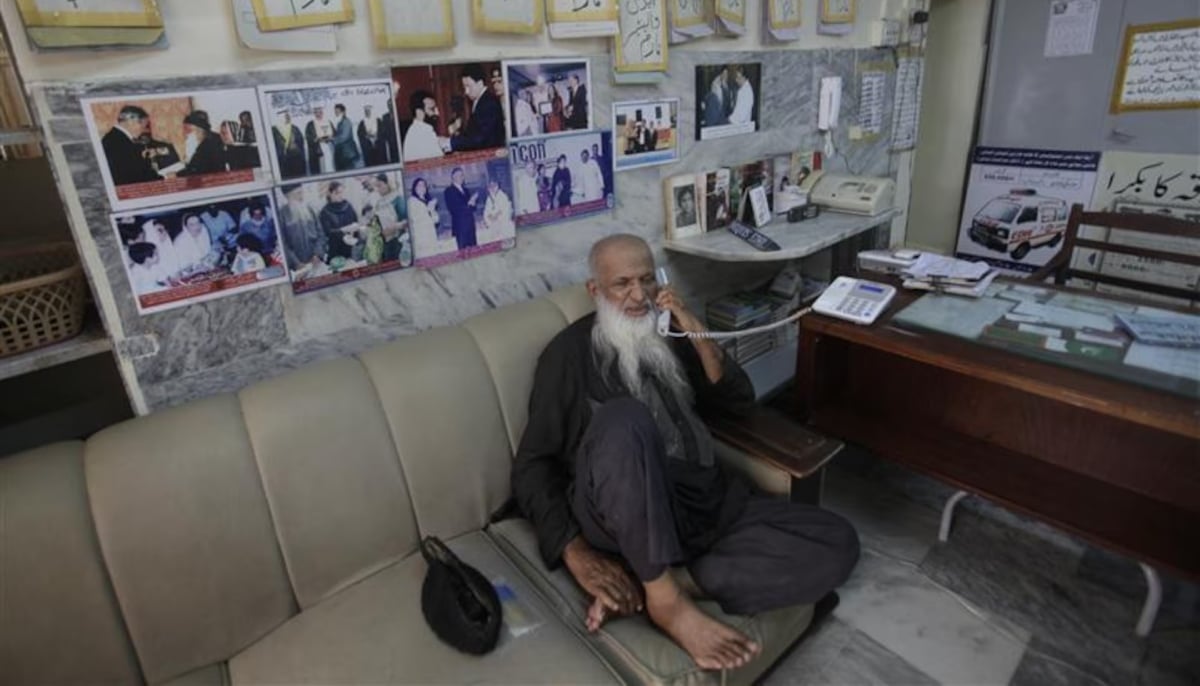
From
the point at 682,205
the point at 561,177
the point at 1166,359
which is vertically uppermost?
the point at 561,177

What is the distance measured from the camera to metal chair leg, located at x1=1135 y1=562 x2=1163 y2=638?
151 centimetres

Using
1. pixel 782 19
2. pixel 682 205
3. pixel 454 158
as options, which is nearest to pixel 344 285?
pixel 454 158

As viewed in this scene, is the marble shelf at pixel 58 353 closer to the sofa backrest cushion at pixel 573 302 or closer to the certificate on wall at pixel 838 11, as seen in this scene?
the sofa backrest cushion at pixel 573 302

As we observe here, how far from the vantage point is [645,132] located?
6.66ft

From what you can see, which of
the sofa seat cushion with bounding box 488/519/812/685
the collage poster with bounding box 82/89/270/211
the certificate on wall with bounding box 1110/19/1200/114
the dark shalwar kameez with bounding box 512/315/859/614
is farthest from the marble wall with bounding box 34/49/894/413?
the certificate on wall with bounding box 1110/19/1200/114

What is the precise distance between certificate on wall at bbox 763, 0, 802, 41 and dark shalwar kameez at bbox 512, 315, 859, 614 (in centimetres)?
141

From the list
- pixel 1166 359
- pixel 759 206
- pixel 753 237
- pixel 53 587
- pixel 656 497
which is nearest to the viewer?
pixel 53 587

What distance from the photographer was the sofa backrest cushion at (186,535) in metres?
1.12

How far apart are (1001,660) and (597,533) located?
1.07 m

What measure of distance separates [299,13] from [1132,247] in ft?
8.56

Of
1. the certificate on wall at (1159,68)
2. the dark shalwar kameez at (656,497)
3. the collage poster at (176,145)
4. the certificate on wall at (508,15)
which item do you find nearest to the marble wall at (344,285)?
the collage poster at (176,145)

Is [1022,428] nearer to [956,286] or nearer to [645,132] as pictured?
[956,286]

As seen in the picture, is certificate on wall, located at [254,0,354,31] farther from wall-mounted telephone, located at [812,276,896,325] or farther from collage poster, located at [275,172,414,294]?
wall-mounted telephone, located at [812,276,896,325]

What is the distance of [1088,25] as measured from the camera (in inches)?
110
